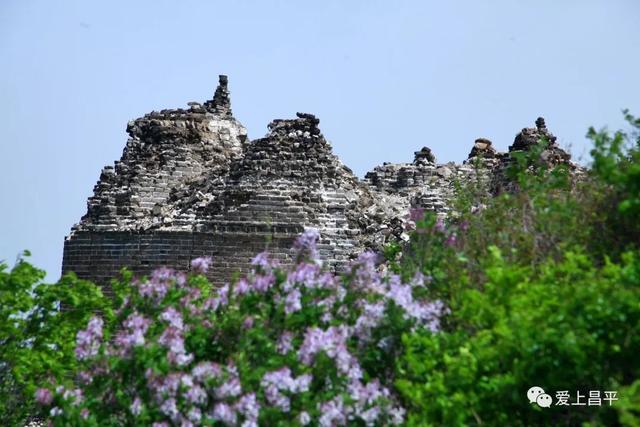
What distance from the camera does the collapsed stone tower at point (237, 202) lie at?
2416 cm

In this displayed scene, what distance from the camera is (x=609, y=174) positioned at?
1263cm

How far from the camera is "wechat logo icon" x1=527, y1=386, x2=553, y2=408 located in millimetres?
11852

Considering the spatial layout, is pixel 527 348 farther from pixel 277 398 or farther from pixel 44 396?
pixel 44 396

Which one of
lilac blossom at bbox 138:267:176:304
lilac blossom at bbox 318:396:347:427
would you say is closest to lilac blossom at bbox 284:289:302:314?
lilac blossom at bbox 318:396:347:427

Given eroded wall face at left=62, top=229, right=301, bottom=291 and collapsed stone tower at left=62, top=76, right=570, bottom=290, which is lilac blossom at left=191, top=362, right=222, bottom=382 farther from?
collapsed stone tower at left=62, top=76, right=570, bottom=290

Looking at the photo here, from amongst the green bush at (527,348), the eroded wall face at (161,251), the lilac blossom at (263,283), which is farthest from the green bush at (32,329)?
the eroded wall face at (161,251)

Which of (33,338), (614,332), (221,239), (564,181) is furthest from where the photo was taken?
(221,239)

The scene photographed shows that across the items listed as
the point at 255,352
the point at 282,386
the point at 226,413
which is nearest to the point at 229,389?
the point at 226,413

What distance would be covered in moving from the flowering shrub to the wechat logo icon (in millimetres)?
1147

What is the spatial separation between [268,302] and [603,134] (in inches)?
127

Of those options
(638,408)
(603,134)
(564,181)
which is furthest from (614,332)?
(564,181)

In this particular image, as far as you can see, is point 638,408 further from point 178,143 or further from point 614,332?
point 178,143

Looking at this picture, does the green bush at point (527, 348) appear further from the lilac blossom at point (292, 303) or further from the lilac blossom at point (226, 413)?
the lilac blossom at point (226, 413)

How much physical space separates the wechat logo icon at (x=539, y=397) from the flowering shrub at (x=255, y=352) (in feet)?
3.76
